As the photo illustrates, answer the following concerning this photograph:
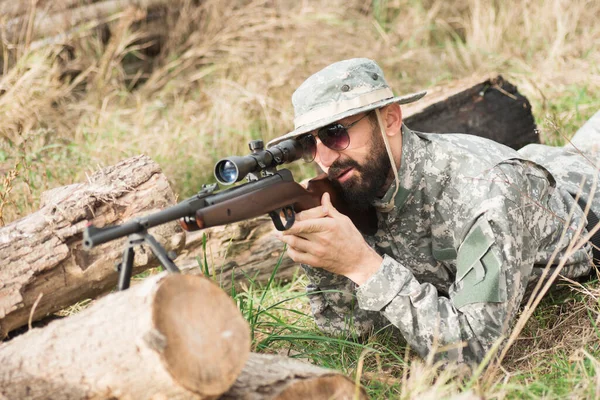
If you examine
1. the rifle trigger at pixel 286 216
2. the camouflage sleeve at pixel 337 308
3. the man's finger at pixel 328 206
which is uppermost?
the rifle trigger at pixel 286 216

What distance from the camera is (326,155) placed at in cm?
370

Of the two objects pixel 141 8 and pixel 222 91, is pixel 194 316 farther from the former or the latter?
pixel 141 8

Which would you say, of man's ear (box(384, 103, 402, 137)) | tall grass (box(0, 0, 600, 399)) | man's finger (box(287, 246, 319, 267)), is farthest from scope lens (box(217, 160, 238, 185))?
tall grass (box(0, 0, 600, 399))

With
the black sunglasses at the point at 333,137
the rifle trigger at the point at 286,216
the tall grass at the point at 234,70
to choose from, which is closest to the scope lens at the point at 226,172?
the rifle trigger at the point at 286,216

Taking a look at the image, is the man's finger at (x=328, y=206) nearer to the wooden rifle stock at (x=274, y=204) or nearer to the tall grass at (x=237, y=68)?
the wooden rifle stock at (x=274, y=204)

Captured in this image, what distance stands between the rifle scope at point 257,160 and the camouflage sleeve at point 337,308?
79cm

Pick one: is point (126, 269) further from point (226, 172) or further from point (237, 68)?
point (237, 68)

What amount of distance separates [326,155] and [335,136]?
0.41 ft

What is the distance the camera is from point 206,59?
27.7 ft

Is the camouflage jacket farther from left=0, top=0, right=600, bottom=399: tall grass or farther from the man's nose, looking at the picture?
left=0, top=0, right=600, bottom=399: tall grass

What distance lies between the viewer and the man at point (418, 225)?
3.36m

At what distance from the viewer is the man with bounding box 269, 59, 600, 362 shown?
3.36 meters

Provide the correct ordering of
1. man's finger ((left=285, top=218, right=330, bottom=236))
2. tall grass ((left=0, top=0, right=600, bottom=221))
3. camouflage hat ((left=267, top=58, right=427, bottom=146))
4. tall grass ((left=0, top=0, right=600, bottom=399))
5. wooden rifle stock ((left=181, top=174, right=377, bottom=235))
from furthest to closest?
1. tall grass ((left=0, top=0, right=600, bottom=221))
2. tall grass ((left=0, top=0, right=600, bottom=399))
3. camouflage hat ((left=267, top=58, right=427, bottom=146))
4. man's finger ((left=285, top=218, right=330, bottom=236))
5. wooden rifle stock ((left=181, top=174, right=377, bottom=235))

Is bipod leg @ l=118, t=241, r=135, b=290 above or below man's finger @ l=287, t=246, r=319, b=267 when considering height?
above
